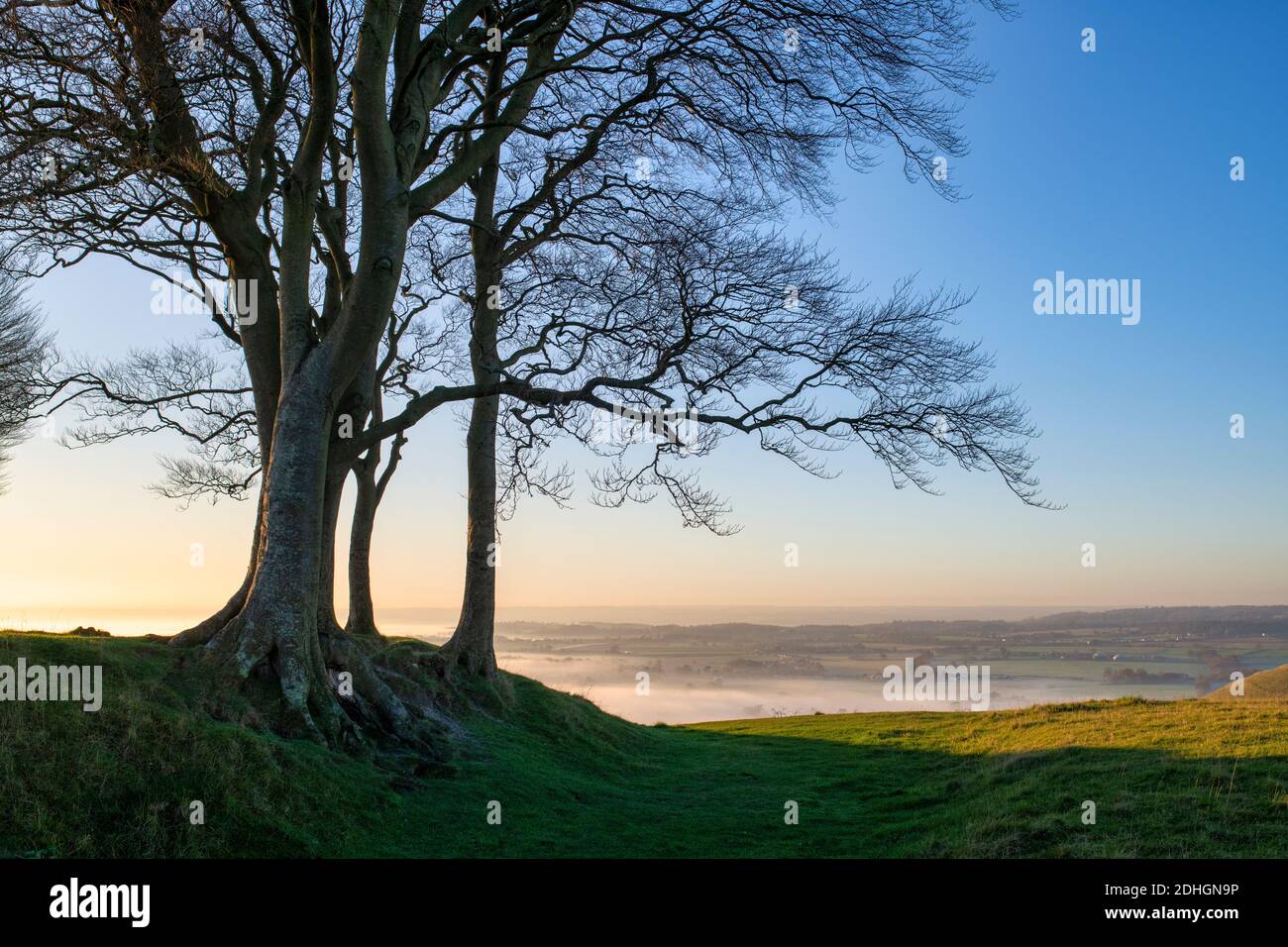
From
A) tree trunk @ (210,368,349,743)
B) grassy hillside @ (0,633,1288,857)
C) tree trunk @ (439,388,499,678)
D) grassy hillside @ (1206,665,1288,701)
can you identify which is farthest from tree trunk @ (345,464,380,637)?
grassy hillside @ (1206,665,1288,701)

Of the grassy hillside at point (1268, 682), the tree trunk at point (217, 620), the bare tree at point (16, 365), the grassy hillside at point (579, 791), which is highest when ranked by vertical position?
the bare tree at point (16, 365)

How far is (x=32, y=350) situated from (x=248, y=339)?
11619 mm

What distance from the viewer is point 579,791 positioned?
13.2 m

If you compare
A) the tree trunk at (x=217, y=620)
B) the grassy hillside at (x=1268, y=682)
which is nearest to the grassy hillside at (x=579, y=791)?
the tree trunk at (x=217, y=620)

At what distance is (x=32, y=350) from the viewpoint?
862 inches

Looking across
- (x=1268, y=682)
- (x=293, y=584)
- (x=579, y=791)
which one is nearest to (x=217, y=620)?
(x=293, y=584)

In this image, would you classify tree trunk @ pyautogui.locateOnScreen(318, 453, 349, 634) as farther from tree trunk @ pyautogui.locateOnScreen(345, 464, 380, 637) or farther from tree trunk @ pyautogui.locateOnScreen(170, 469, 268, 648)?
tree trunk @ pyautogui.locateOnScreen(345, 464, 380, 637)

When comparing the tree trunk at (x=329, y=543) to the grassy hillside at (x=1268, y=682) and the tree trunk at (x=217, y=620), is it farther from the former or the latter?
the grassy hillside at (x=1268, y=682)

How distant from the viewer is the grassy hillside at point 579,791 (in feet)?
26.5

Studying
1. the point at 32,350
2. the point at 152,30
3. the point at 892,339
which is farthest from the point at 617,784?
the point at 32,350
